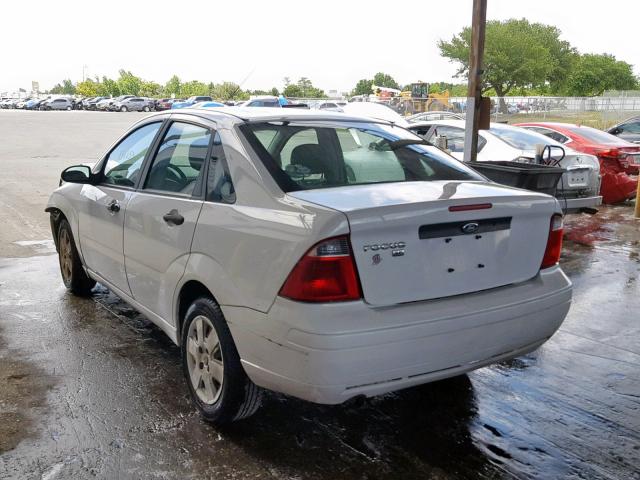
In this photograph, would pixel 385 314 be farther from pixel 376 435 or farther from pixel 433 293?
pixel 376 435

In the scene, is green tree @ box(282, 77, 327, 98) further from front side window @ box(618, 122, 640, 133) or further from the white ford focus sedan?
the white ford focus sedan

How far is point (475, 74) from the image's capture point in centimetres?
901

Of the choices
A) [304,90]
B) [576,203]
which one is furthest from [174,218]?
[304,90]

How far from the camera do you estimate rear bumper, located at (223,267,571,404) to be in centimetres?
284

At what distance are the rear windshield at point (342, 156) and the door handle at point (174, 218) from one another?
1.94 feet

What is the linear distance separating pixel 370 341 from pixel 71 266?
3.79 metres

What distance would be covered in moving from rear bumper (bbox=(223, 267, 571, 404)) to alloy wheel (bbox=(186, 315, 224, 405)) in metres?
0.30

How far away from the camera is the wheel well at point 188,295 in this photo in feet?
11.7

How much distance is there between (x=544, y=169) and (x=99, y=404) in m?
5.42

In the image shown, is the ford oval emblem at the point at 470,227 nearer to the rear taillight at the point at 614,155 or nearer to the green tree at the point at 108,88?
the rear taillight at the point at 614,155

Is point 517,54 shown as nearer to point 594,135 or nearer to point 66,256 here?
point 594,135

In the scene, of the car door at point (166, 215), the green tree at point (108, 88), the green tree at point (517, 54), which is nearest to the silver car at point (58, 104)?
the green tree at point (108, 88)

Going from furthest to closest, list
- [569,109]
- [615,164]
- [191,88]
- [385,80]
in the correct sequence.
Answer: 1. [385,80]
2. [191,88]
3. [569,109]
4. [615,164]

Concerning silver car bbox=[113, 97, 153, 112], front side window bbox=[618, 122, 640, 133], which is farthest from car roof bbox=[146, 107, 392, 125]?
silver car bbox=[113, 97, 153, 112]
